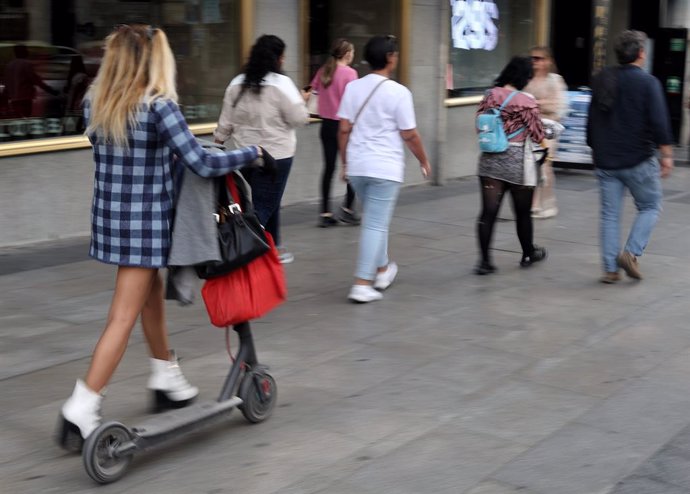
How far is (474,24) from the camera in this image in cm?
1322

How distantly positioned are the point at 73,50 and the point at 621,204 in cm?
489

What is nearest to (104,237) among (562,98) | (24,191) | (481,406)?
(481,406)

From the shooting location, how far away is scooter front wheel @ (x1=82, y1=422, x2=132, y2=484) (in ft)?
12.2

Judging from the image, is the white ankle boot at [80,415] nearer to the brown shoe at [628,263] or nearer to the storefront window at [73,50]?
the brown shoe at [628,263]

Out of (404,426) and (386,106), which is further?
(386,106)

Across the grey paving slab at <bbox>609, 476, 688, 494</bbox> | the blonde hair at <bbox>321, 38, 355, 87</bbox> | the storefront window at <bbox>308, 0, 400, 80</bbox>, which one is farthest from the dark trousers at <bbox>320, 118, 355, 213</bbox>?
the grey paving slab at <bbox>609, 476, 688, 494</bbox>

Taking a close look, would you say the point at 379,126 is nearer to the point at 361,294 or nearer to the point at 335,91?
the point at 361,294

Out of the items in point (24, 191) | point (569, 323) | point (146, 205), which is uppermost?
point (146, 205)

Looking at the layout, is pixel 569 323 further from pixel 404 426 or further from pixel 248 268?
pixel 248 268

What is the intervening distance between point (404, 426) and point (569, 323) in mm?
2142

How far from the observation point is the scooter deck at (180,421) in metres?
3.91

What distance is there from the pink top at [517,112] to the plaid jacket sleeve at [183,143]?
3.87 metres

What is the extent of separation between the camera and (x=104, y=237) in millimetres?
4086

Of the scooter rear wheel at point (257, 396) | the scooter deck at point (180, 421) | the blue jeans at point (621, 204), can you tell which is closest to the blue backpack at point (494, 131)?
the blue jeans at point (621, 204)
